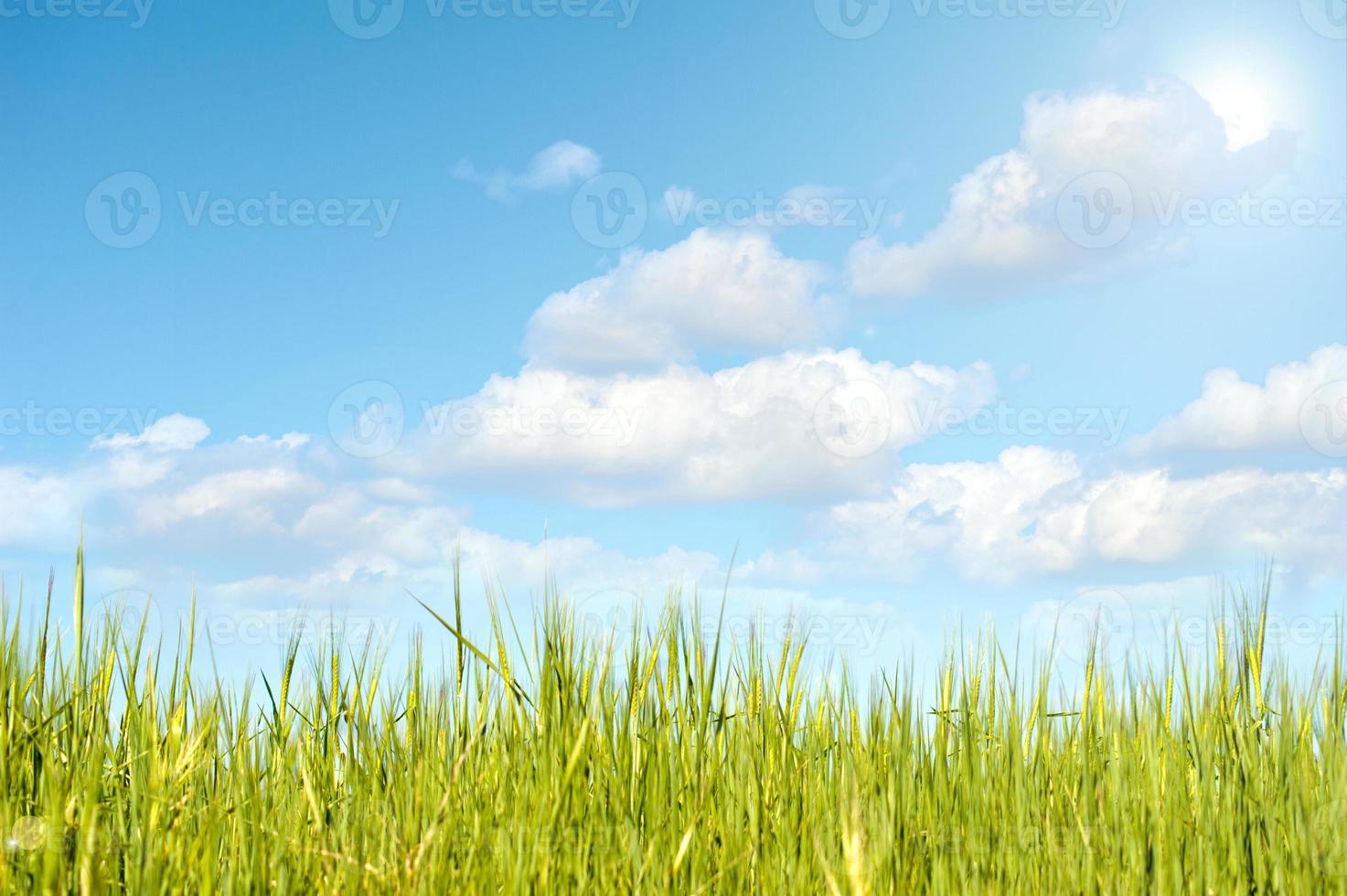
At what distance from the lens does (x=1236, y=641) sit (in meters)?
4.36

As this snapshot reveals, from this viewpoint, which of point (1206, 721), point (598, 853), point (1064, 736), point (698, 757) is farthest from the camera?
point (1064, 736)

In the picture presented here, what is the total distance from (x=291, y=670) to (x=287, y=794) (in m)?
0.82

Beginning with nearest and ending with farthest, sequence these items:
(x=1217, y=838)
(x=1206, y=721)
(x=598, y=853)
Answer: (x=598, y=853) < (x=1217, y=838) < (x=1206, y=721)

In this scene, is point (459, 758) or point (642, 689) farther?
point (642, 689)

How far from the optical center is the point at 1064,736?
178 inches

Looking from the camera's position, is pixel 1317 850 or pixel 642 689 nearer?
pixel 1317 850

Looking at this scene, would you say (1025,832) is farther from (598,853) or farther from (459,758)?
(459,758)

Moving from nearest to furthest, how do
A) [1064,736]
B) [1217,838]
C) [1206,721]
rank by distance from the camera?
[1217,838], [1206,721], [1064,736]

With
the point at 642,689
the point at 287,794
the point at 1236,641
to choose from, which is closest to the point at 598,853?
the point at 642,689

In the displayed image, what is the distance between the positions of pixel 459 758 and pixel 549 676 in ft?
1.35

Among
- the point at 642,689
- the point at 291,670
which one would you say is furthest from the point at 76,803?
the point at 642,689

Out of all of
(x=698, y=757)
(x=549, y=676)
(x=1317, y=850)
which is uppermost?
(x=549, y=676)

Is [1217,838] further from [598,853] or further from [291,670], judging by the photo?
[291,670]

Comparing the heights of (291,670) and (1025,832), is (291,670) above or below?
above
